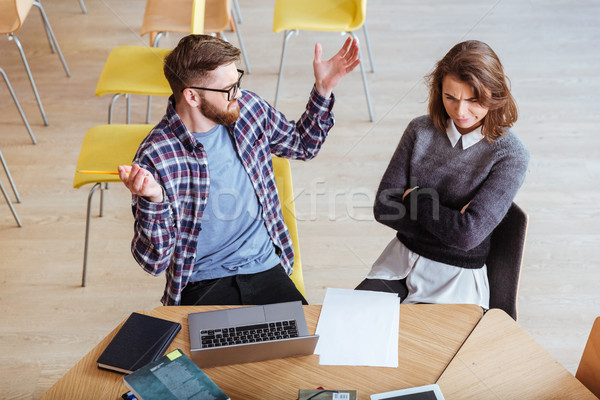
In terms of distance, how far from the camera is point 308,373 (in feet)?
4.89

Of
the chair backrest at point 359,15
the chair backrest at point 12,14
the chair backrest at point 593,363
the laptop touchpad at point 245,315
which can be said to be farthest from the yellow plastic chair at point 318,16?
the chair backrest at point 593,363

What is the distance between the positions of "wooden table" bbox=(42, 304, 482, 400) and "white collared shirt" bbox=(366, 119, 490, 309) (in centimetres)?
30

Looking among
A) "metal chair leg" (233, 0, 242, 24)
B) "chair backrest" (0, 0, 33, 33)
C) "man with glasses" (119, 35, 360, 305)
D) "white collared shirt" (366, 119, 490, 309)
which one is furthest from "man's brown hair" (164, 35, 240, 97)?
"metal chair leg" (233, 0, 242, 24)

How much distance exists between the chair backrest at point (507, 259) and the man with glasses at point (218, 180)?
600 millimetres

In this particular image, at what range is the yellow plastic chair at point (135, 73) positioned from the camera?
109 inches

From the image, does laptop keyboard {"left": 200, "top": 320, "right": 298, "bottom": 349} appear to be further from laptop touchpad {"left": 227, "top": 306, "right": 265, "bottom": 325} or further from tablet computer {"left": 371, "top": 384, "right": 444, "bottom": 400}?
tablet computer {"left": 371, "top": 384, "right": 444, "bottom": 400}

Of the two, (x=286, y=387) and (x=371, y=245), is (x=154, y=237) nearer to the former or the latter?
(x=286, y=387)

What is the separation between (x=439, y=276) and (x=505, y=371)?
485 millimetres

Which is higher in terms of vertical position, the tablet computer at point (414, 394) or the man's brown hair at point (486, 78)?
the man's brown hair at point (486, 78)

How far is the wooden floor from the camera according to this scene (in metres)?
2.53

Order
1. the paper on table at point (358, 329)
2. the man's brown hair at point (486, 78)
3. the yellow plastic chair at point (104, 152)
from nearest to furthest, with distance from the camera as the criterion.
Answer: the paper on table at point (358, 329) → the man's brown hair at point (486, 78) → the yellow plastic chair at point (104, 152)

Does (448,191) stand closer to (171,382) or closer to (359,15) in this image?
(171,382)

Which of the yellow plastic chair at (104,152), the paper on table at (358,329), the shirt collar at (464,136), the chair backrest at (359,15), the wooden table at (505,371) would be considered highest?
the shirt collar at (464,136)

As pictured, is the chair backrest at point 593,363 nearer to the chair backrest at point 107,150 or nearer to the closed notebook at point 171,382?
the closed notebook at point 171,382
